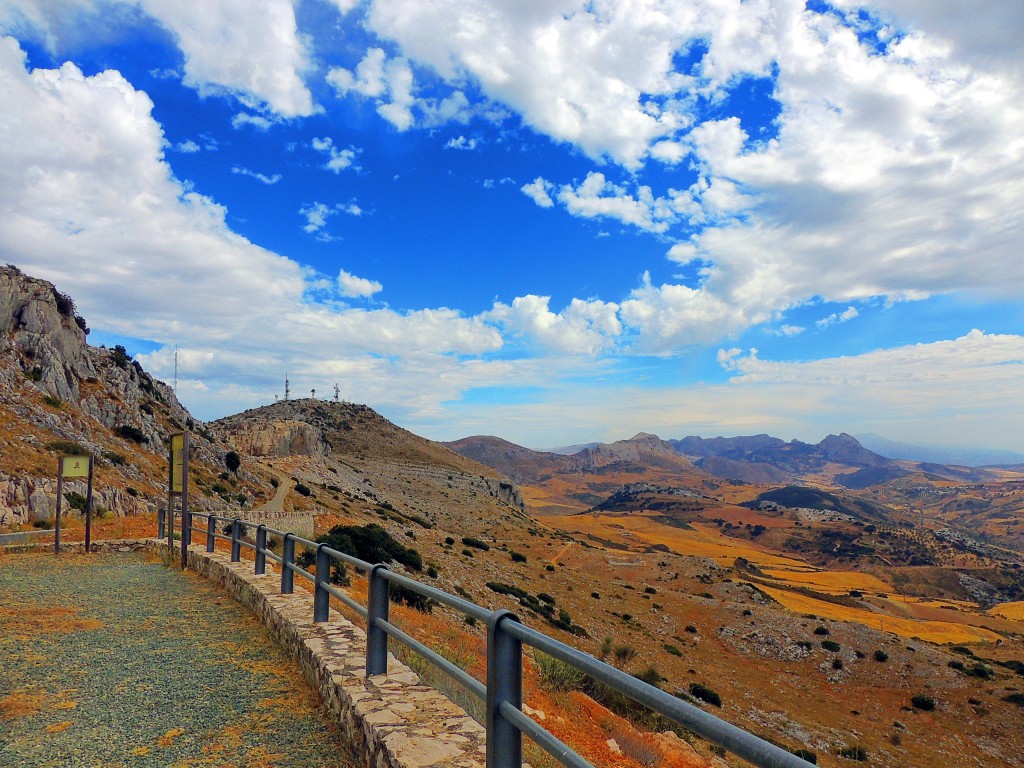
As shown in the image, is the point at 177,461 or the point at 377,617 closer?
the point at 377,617

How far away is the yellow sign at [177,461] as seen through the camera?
12813 millimetres

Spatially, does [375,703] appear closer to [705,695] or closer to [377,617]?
[377,617]

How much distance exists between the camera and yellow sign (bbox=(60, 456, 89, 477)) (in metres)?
13.6

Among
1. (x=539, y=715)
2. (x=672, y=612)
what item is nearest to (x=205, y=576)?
(x=539, y=715)

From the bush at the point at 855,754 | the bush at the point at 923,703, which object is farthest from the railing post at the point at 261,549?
the bush at the point at 923,703

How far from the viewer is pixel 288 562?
791cm

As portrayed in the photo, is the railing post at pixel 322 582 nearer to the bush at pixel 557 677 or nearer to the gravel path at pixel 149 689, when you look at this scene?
the gravel path at pixel 149 689

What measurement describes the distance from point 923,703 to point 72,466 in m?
34.1

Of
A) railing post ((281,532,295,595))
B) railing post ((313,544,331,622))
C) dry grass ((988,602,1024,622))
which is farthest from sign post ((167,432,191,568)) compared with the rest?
dry grass ((988,602,1024,622))

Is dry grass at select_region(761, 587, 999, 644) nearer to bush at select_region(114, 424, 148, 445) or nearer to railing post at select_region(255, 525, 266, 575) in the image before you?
railing post at select_region(255, 525, 266, 575)

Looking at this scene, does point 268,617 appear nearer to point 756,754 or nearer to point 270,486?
point 756,754

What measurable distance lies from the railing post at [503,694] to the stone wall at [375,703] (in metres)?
1.00

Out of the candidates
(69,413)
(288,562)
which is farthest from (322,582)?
(69,413)

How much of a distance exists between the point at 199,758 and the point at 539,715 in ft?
10.7
